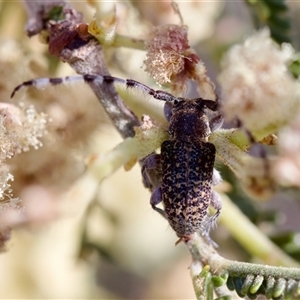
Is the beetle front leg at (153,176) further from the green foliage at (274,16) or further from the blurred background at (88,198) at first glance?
A: the green foliage at (274,16)

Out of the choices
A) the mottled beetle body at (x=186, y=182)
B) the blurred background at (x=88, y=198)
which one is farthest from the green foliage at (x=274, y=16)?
the mottled beetle body at (x=186, y=182)

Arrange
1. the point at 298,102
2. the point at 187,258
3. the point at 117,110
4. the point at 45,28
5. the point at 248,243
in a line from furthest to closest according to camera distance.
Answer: the point at 187,258, the point at 248,243, the point at 45,28, the point at 117,110, the point at 298,102

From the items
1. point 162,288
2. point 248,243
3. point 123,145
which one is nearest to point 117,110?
point 123,145

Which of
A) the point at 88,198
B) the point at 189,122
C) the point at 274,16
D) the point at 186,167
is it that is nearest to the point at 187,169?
the point at 186,167

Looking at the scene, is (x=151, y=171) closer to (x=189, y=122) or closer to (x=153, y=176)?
(x=153, y=176)

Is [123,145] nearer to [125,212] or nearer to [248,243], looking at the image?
[248,243]
